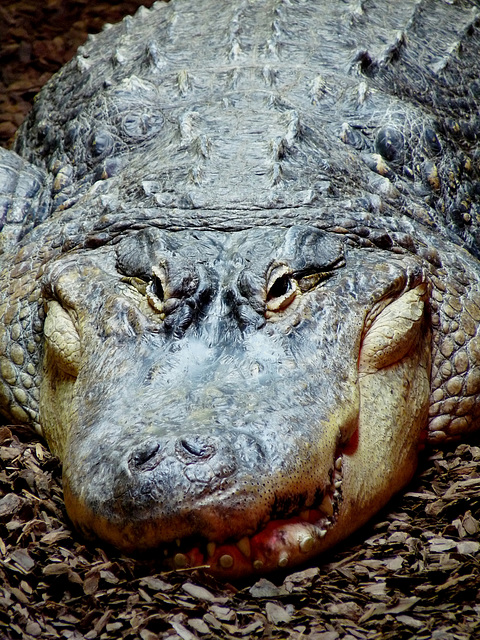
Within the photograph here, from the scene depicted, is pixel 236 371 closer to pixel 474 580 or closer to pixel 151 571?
pixel 151 571

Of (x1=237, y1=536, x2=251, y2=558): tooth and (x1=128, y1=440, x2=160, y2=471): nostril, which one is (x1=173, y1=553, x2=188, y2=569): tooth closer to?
(x1=237, y1=536, x2=251, y2=558): tooth

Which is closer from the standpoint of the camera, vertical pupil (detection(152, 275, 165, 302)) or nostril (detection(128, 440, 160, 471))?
nostril (detection(128, 440, 160, 471))

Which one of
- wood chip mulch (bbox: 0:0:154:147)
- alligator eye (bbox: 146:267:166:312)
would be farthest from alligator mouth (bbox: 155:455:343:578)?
wood chip mulch (bbox: 0:0:154:147)

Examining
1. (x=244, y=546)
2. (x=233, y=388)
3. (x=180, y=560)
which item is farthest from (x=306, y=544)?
(x=233, y=388)

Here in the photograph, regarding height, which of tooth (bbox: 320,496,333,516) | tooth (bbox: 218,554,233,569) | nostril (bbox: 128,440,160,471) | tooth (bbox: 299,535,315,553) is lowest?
tooth (bbox: 218,554,233,569)

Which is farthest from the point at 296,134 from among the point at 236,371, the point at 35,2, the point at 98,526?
the point at 35,2

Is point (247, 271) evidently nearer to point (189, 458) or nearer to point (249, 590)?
point (189, 458)

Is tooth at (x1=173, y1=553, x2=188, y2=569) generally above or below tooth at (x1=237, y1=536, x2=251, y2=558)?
below
